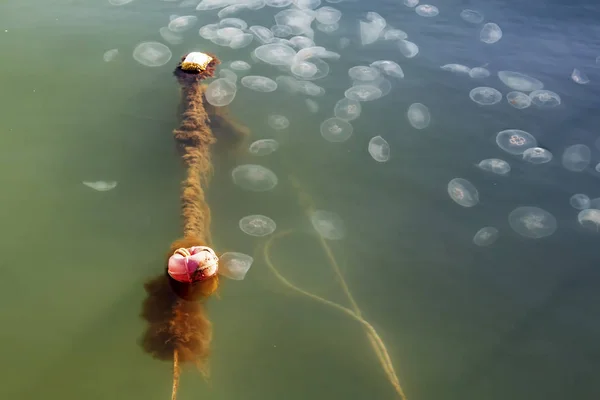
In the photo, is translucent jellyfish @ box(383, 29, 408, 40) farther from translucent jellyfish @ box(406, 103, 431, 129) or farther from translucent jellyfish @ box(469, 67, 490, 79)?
translucent jellyfish @ box(406, 103, 431, 129)

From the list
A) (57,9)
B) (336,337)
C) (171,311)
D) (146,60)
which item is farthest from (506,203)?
(57,9)

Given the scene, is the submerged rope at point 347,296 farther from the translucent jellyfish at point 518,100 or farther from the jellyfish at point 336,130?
the translucent jellyfish at point 518,100

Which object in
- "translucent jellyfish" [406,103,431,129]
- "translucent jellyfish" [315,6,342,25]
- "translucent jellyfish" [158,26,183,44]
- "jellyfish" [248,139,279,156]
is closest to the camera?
"jellyfish" [248,139,279,156]

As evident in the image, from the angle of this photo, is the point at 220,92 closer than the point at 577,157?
No

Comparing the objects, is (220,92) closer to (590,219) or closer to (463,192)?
(463,192)

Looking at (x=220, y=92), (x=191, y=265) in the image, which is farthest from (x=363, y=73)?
(x=191, y=265)

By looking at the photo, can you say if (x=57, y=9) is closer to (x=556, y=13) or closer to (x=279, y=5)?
(x=279, y=5)

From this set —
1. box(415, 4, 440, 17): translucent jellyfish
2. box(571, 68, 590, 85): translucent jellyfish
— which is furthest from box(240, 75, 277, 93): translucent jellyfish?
box(571, 68, 590, 85): translucent jellyfish

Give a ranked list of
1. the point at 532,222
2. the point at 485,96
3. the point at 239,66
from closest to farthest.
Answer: the point at 532,222, the point at 485,96, the point at 239,66
